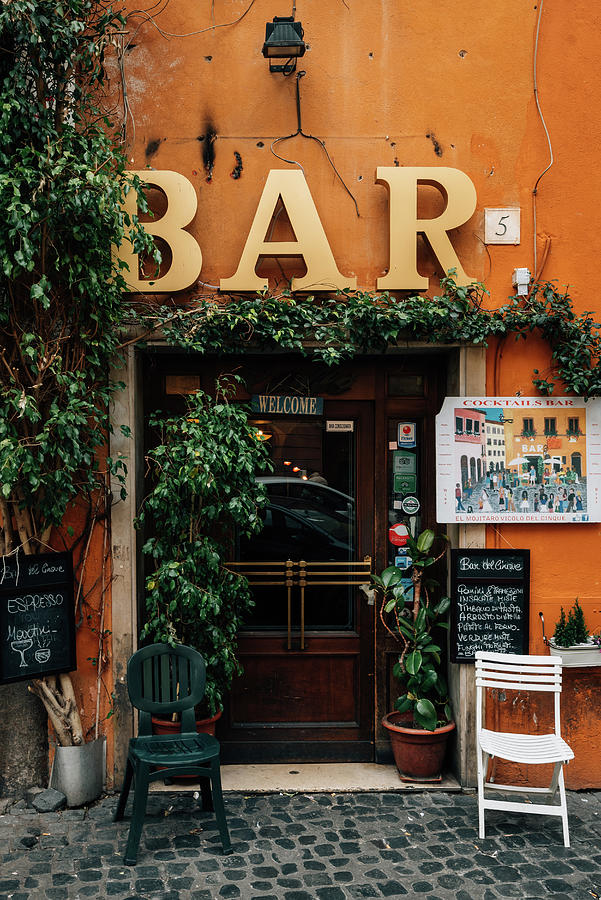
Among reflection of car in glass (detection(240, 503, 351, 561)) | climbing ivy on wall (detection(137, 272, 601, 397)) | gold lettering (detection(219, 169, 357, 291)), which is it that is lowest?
reflection of car in glass (detection(240, 503, 351, 561))

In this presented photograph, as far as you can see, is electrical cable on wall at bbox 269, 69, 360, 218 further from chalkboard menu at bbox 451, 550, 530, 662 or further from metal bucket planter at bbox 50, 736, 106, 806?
metal bucket planter at bbox 50, 736, 106, 806

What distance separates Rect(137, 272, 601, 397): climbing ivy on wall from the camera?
4695mm

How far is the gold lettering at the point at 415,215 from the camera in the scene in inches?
189

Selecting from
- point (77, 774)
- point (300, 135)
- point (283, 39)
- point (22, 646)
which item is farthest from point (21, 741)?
point (283, 39)

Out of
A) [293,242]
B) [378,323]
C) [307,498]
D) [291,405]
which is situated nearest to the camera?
[378,323]

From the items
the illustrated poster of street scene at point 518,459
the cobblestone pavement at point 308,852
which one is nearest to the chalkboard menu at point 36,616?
the cobblestone pavement at point 308,852

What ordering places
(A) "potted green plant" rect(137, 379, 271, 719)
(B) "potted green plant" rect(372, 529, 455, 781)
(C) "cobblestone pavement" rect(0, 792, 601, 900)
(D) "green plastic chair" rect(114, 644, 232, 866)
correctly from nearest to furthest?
(C) "cobblestone pavement" rect(0, 792, 601, 900), (D) "green plastic chair" rect(114, 644, 232, 866), (A) "potted green plant" rect(137, 379, 271, 719), (B) "potted green plant" rect(372, 529, 455, 781)

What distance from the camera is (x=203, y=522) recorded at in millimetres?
4777

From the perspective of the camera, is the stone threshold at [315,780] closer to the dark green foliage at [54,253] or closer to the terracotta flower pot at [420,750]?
the terracotta flower pot at [420,750]

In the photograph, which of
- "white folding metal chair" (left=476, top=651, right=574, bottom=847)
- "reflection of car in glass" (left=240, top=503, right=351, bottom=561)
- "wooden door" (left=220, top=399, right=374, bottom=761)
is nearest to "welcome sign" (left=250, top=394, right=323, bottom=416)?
"wooden door" (left=220, top=399, right=374, bottom=761)

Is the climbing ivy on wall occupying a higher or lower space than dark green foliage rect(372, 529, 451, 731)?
higher

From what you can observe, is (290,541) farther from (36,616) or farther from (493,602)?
(36,616)

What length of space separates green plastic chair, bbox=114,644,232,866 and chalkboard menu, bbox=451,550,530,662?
1.74m

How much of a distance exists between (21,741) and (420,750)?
8.38ft
